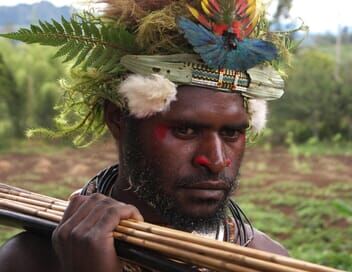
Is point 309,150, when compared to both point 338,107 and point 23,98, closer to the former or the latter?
point 338,107

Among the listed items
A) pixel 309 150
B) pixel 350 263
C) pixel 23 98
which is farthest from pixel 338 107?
pixel 350 263

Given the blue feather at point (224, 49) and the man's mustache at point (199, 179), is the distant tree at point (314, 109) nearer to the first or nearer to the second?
the blue feather at point (224, 49)

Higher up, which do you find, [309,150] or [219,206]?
[219,206]

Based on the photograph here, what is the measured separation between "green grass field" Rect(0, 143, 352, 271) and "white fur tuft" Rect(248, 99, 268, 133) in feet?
13.2

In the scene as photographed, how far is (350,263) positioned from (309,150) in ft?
25.8

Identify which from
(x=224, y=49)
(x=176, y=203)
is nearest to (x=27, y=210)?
(x=176, y=203)

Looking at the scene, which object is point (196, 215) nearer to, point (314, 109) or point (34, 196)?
point (34, 196)

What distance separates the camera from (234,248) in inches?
54.4

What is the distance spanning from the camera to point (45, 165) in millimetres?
11312

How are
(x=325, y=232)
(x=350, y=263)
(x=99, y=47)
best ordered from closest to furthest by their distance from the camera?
(x=99, y=47) → (x=350, y=263) → (x=325, y=232)

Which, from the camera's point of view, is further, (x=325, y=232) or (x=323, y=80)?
(x=323, y=80)

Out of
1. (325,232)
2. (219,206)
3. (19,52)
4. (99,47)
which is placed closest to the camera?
(219,206)

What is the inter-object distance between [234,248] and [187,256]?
0.10m

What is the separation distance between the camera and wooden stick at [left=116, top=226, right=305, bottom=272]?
132 centimetres
